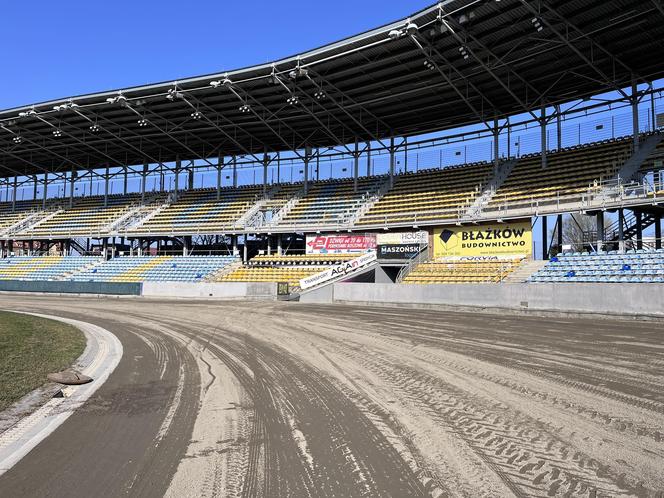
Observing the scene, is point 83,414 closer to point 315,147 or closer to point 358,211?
Answer: point 358,211

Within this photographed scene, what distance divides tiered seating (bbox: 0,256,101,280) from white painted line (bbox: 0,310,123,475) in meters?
36.5

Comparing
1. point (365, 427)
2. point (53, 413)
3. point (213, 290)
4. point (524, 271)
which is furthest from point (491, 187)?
point (53, 413)

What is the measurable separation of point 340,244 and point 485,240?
1031cm

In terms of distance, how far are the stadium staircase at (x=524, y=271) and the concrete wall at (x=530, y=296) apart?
186 cm

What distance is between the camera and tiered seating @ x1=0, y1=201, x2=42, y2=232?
2021 inches

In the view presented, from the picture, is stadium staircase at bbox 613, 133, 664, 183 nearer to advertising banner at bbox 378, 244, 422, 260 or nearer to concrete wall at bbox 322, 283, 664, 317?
concrete wall at bbox 322, 283, 664, 317

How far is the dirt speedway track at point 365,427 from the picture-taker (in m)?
3.50

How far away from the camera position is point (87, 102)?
120ft

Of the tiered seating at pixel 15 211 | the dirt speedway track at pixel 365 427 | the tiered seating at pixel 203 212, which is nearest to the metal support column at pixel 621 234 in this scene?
the dirt speedway track at pixel 365 427

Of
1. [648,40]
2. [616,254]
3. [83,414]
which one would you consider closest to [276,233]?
[616,254]

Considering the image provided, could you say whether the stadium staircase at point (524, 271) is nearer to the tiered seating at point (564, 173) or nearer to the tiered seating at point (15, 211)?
the tiered seating at point (564, 173)

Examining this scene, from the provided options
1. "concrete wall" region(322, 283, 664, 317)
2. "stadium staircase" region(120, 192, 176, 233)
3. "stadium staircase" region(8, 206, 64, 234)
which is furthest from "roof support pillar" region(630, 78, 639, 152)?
"stadium staircase" region(8, 206, 64, 234)

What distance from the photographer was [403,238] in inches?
1233

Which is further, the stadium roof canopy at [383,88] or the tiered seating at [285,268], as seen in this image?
the tiered seating at [285,268]
